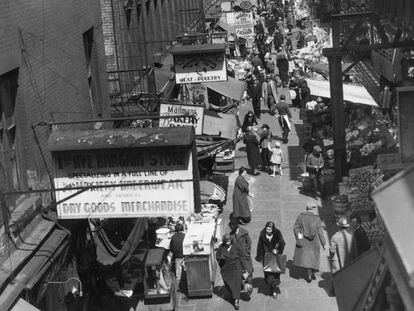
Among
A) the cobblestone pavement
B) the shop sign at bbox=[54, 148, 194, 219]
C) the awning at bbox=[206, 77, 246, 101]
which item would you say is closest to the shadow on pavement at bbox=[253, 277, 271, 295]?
the cobblestone pavement

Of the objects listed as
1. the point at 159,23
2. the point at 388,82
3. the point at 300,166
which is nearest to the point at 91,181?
the point at 300,166

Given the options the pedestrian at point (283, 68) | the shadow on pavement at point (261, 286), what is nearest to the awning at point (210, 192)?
the shadow on pavement at point (261, 286)

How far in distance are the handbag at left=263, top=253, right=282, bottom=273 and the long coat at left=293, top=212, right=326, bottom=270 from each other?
0.73 metres

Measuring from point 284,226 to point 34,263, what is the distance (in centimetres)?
776

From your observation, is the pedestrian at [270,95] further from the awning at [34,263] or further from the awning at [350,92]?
the awning at [34,263]

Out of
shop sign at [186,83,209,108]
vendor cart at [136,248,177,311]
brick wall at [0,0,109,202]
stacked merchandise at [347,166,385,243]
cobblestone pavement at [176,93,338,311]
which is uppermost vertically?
brick wall at [0,0,109,202]

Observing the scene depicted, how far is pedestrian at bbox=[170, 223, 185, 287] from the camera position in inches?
518

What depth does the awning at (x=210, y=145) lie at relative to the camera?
55.4 ft

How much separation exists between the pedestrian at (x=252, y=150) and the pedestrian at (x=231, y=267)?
7.57 meters

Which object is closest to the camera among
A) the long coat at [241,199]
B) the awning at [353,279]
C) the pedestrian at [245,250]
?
the awning at [353,279]

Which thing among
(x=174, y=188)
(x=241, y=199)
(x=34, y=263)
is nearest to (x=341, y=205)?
(x=241, y=199)

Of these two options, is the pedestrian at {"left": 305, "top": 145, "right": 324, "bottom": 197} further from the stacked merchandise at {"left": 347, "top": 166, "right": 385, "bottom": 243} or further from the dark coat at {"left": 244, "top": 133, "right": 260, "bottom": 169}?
the dark coat at {"left": 244, "top": 133, "right": 260, "bottom": 169}

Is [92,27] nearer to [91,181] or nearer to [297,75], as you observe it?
[91,181]

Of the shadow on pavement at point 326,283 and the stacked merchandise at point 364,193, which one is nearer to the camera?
the shadow on pavement at point 326,283
